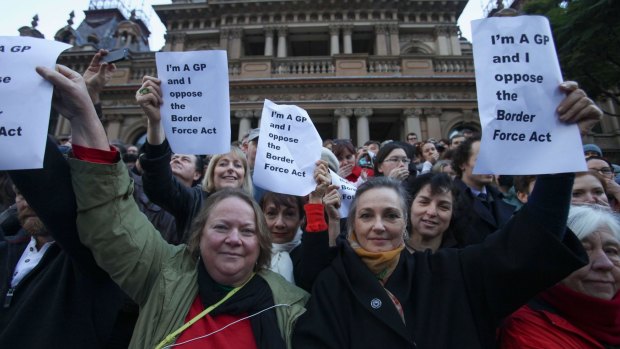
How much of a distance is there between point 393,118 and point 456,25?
1035cm

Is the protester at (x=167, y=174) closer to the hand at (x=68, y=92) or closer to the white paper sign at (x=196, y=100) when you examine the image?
the white paper sign at (x=196, y=100)

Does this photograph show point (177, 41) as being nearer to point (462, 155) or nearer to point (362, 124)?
point (362, 124)

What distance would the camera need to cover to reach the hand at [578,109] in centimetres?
183

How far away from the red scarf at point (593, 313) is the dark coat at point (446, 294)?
0.96 feet

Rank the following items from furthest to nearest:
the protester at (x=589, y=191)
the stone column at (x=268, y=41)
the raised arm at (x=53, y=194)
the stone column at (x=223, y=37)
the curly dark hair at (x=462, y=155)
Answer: the stone column at (x=223, y=37) < the stone column at (x=268, y=41) < the curly dark hair at (x=462, y=155) < the protester at (x=589, y=191) < the raised arm at (x=53, y=194)

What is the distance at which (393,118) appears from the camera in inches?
749

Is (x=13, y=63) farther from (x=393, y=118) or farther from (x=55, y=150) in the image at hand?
(x=393, y=118)

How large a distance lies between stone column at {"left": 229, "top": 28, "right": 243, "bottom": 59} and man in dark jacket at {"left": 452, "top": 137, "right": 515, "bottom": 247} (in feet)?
71.2

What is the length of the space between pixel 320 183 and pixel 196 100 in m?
1.17

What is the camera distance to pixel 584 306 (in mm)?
1958

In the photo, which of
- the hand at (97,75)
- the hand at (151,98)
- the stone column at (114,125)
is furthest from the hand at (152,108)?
the stone column at (114,125)

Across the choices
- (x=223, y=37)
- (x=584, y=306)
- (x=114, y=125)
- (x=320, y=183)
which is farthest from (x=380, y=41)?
(x=584, y=306)

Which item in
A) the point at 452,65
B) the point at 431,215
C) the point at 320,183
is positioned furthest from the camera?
the point at 452,65

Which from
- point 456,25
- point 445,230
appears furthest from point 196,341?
point 456,25
